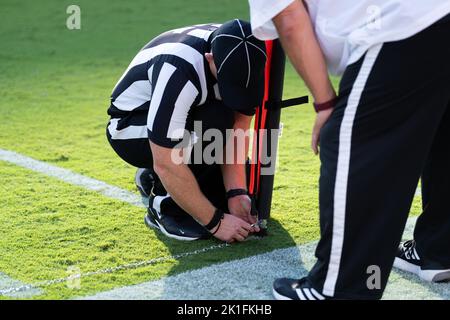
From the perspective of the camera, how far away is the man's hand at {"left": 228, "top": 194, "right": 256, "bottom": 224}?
3541 millimetres

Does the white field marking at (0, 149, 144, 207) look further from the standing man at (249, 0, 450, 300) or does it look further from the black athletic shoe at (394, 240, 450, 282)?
the standing man at (249, 0, 450, 300)

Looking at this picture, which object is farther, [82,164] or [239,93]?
[82,164]

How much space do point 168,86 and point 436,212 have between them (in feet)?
3.71

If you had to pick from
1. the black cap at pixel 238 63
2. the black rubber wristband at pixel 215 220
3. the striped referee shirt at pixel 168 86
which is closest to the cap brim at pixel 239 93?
the black cap at pixel 238 63

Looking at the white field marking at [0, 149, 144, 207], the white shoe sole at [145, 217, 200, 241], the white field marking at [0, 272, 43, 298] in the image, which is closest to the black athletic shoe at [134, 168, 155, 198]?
the white field marking at [0, 149, 144, 207]

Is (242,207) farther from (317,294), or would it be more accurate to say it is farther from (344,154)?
(344,154)

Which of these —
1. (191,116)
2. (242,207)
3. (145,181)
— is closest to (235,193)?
(242,207)

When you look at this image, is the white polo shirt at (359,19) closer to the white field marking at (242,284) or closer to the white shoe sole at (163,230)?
the white field marking at (242,284)

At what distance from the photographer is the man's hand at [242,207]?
3.54 m

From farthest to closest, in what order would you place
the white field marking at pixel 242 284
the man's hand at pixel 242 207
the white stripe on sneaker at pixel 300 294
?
the man's hand at pixel 242 207, the white field marking at pixel 242 284, the white stripe on sneaker at pixel 300 294

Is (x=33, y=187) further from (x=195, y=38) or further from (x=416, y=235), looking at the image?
(x=416, y=235)

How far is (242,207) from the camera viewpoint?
3.55m

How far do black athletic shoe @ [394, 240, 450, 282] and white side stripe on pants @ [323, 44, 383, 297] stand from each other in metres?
0.61

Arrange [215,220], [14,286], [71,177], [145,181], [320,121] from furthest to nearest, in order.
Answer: [71,177], [145,181], [215,220], [14,286], [320,121]
